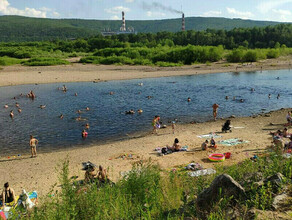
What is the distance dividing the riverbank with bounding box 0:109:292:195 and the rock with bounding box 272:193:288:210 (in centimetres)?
703

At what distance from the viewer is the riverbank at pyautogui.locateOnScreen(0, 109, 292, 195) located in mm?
13859

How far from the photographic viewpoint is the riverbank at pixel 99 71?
50.6m

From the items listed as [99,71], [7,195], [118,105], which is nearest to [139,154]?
[7,195]

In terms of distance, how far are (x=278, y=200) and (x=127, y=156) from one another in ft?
36.7

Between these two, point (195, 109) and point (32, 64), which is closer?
point (195, 109)

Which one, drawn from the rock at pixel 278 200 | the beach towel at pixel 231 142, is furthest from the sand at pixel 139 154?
the rock at pixel 278 200

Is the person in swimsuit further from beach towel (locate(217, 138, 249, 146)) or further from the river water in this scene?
beach towel (locate(217, 138, 249, 146))

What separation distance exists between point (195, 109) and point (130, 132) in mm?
9873

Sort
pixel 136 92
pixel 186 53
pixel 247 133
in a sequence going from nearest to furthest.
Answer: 1. pixel 247 133
2. pixel 136 92
3. pixel 186 53

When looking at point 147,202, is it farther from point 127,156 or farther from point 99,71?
point 99,71

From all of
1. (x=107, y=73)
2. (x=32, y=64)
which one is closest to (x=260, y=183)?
(x=107, y=73)

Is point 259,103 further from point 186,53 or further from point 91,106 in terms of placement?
point 186,53

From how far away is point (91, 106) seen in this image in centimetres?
3228

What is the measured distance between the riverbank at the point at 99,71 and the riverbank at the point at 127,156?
1282 inches
